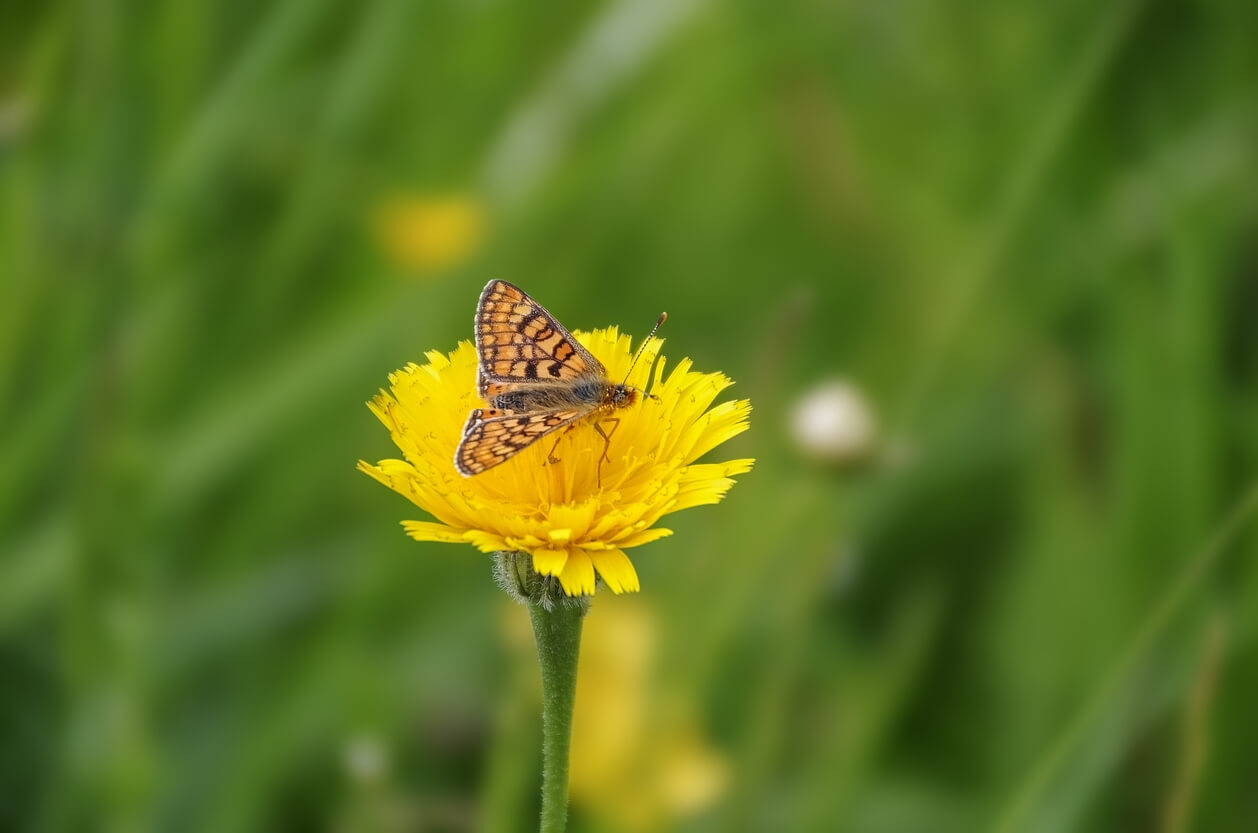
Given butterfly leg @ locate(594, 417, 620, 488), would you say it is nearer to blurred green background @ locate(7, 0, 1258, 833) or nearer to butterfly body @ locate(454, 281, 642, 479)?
butterfly body @ locate(454, 281, 642, 479)

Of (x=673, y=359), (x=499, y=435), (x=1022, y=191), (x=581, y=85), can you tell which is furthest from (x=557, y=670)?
(x=581, y=85)

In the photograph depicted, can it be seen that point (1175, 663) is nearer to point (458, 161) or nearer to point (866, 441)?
point (866, 441)

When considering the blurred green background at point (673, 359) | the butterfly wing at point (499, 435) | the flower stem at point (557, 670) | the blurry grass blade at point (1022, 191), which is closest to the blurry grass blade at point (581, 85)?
the blurred green background at point (673, 359)

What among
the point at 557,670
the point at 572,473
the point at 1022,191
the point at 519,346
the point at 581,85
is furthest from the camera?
the point at 581,85

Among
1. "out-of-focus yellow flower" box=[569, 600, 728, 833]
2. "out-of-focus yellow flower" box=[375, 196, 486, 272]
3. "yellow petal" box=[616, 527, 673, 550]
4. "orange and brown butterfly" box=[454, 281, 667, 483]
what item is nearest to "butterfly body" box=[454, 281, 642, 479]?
"orange and brown butterfly" box=[454, 281, 667, 483]

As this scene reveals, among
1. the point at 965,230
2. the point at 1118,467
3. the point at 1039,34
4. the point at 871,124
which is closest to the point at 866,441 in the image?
the point at 1118,467

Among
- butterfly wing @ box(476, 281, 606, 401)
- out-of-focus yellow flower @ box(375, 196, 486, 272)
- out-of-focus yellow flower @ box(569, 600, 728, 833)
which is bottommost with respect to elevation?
out-of-focus yellow flower @ box(569, 600, 728, 833)

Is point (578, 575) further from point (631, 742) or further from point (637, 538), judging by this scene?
point (631, 742)

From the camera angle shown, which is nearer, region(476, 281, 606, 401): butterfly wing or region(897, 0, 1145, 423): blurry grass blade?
region(476, 281, 606, 401): butterfly wing
